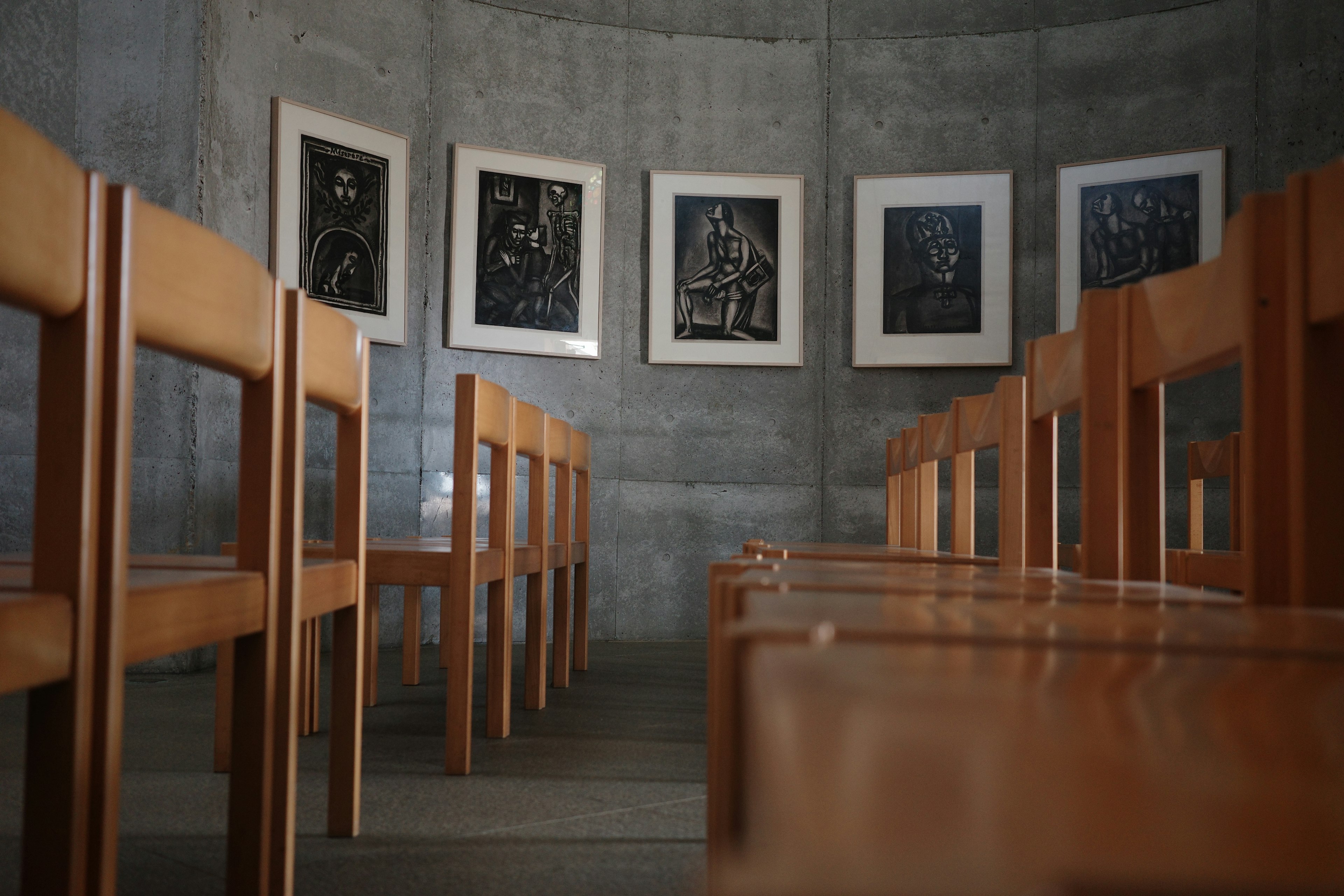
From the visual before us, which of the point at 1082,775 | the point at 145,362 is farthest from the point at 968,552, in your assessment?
the point at 145,362

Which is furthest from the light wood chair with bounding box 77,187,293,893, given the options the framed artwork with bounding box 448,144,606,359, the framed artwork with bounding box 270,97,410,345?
the framed artwork with bounding box 448,144,606,359

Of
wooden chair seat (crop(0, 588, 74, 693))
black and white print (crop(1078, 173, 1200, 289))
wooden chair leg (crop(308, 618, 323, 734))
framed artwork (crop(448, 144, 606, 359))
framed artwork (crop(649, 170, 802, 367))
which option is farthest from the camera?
framed artwork (crop(649, 170, 802, 367))

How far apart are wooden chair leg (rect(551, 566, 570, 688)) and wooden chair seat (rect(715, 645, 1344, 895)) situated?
326cm

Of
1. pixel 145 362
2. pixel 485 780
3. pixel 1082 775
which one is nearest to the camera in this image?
pixel 1082 775

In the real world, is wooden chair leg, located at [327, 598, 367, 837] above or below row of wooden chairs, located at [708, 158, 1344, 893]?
below

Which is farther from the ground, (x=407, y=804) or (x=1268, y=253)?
(x=1268, y=253)

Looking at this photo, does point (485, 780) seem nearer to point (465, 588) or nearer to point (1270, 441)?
point (465, 588)

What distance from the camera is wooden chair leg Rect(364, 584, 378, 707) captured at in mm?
3141

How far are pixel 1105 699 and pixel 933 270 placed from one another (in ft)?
16.5

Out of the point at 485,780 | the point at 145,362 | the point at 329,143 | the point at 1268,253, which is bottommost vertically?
the point at 485,780

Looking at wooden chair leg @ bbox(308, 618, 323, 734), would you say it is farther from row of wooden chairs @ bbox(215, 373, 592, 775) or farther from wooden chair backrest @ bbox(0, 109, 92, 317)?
wooden chair backrest @ bbox(0, 109, 92, 317)

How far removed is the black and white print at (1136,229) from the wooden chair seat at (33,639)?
4792mm

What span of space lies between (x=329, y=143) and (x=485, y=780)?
3.30 metres

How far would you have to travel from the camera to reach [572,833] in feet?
5.98
